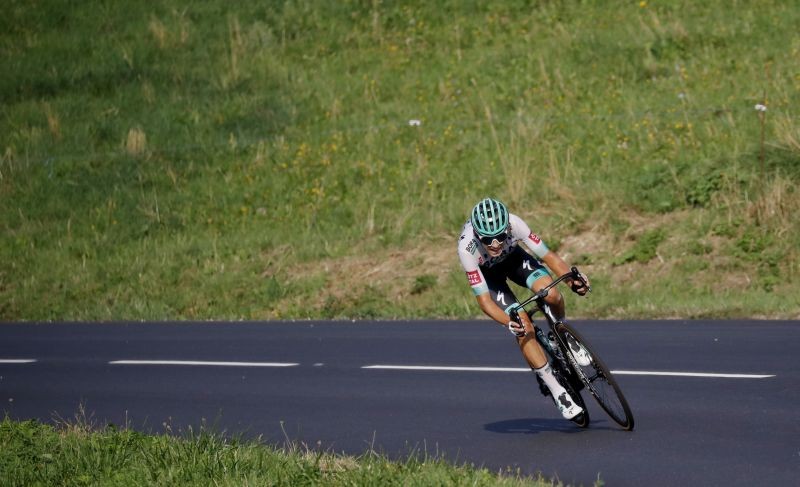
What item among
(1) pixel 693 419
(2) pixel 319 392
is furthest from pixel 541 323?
(1) pixel 693 419

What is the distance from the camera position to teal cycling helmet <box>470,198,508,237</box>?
999 cm

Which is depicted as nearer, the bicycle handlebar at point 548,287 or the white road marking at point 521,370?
the bicycle handlebar at point 548,287

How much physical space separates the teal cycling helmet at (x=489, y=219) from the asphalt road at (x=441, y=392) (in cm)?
150

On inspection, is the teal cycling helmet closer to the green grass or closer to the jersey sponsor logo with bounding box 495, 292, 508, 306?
the jersey sponsor logo with bounding box 495, 292, 508, 306

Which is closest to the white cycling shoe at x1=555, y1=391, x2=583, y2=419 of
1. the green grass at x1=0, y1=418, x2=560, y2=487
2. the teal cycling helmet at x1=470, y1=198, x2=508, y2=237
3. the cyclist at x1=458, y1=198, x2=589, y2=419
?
the cyclist at x1=458, y1=198, x2=589, y2=419

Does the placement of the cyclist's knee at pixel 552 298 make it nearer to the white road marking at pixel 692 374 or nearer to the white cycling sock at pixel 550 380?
the white cycling sock at pixel 550 380

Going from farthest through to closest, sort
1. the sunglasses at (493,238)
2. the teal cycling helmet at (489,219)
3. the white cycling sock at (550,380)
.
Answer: the white cycling sock at (550,380) → the sunglasses at (493,238) → the teal cycling helmet at (489,219)

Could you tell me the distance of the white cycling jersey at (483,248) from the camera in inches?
408

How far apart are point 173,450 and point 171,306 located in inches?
509

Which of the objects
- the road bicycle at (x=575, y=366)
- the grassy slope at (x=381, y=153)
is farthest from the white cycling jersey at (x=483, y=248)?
the grassy slope at (x=381, y=153)

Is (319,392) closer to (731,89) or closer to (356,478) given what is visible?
(356,478)

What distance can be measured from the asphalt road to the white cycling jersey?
3.79ft

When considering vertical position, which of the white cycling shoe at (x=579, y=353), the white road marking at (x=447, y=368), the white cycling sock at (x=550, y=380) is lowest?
the white road marking at (x=447, y=368)

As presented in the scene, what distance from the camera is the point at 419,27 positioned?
33031mm
